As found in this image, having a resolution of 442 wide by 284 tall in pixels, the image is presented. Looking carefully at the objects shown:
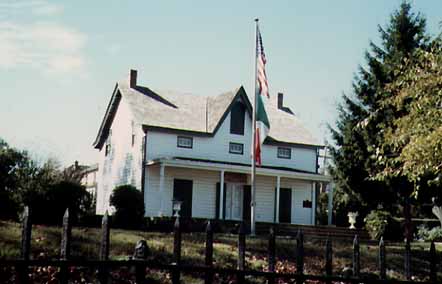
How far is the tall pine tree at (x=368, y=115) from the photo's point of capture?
26016 mm

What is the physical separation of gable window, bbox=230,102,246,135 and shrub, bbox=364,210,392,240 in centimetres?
903

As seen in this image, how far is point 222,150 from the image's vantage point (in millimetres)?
33594

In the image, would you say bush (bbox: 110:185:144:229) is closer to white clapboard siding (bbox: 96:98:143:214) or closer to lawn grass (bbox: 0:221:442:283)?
white clapboard siding (bbox: 96:98:143:214)

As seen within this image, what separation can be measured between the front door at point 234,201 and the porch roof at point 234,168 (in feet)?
3.89

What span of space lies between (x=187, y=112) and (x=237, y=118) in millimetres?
2567

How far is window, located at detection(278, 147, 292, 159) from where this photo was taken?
3556cm

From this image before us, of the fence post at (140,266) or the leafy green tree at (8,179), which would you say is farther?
the leafy green tree at (8,179)

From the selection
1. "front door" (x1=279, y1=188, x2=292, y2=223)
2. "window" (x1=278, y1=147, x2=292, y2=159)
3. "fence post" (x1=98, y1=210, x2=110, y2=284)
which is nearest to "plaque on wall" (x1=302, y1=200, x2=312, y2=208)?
"front door" (x1=279, y1=188, x2=292, y2=223)

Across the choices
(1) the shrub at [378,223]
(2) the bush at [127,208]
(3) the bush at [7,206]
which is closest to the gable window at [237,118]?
(1) the shrub at [378,223]

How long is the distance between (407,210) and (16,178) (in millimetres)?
16640

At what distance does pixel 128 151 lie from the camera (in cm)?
3400

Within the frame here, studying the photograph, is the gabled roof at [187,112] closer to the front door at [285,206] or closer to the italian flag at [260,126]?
the front door at [285,206]

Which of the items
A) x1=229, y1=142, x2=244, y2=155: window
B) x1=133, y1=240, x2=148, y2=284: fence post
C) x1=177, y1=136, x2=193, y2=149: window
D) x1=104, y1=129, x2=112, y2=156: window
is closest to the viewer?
x1=133, y1=240, x2=148, y2=284: fence post

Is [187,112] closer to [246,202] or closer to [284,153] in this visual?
[246,202]
